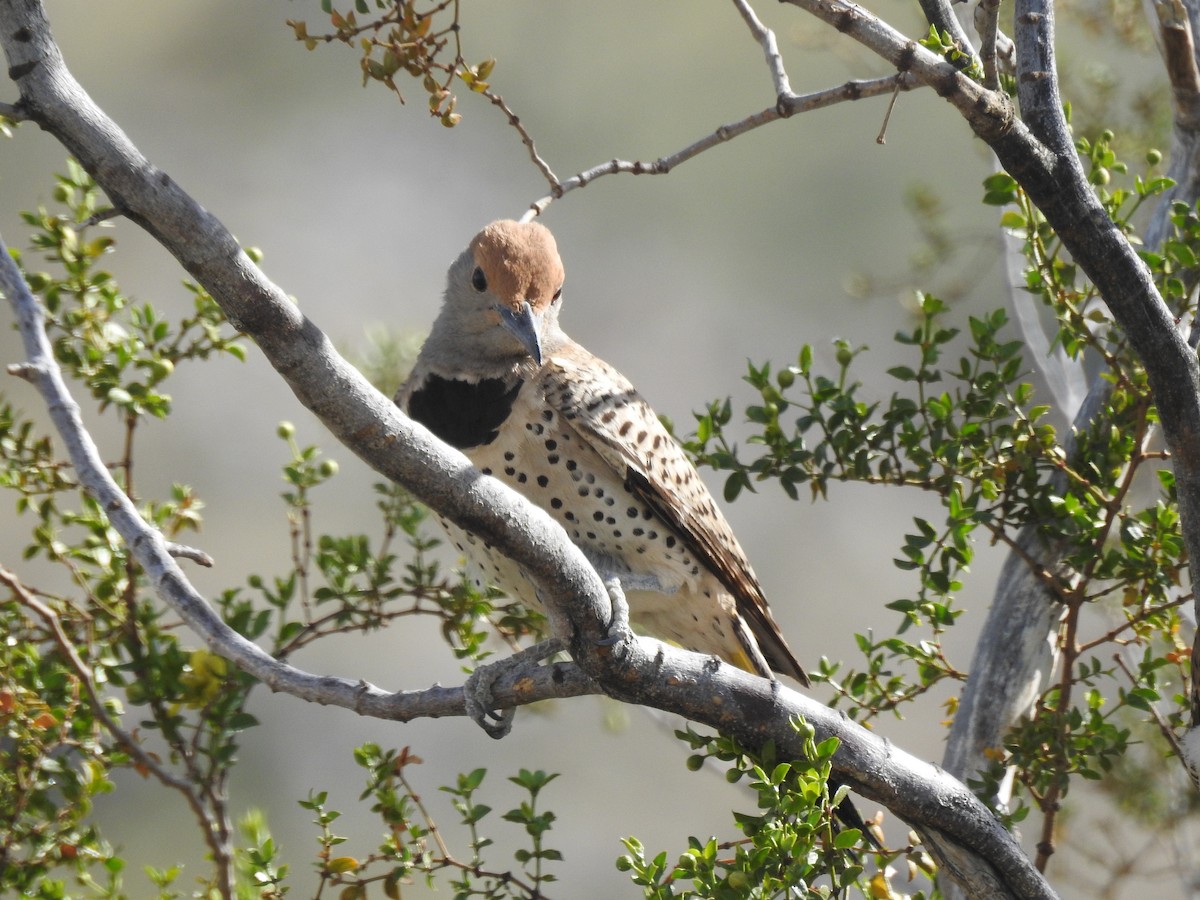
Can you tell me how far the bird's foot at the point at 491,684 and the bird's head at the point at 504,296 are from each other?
68cm

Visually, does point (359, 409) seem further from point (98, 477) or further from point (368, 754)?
point (368, 754)

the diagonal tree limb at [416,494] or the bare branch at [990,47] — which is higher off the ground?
the bare branch at [990,47]

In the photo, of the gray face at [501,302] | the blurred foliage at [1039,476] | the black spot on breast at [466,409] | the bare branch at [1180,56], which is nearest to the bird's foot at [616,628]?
A: the blurred foliage at [1039,476]

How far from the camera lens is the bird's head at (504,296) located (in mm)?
2660

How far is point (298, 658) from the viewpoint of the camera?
7.84 meters

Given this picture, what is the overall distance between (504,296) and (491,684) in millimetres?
864

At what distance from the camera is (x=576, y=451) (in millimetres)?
2605

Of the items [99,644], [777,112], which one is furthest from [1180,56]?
[99,644]

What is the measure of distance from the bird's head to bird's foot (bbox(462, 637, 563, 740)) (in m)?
0.68

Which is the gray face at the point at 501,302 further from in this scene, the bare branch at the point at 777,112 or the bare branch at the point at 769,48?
the bare branch at the point at 769,48

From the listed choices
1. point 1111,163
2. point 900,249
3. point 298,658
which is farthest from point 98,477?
point 900,249

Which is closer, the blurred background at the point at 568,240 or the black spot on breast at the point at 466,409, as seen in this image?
the black spot on breast at the point at 466,409

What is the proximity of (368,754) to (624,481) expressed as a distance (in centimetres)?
76

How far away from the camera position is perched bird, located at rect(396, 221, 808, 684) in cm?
258
